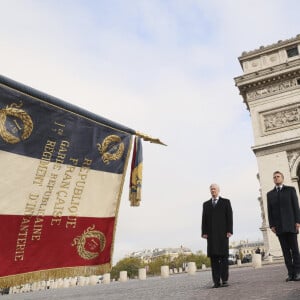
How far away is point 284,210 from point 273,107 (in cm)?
1553

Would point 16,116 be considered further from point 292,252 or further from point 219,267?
point 292,252

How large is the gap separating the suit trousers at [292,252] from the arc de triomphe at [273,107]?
1277 centimetres

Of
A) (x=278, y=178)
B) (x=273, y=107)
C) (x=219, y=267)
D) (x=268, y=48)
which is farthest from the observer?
(x=268, y=48)

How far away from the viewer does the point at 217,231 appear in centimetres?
629

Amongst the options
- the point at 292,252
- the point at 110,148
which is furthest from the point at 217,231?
the point at 110,148

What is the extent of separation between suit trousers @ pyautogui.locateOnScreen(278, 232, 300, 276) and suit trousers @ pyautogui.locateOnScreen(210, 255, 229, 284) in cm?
99

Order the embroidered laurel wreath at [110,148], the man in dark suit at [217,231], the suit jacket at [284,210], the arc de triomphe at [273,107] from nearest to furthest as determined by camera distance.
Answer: the embroidered laurel wreath at [110,148]
the suit jacket at [284,210]
the man in dark suit at [217,231]
the arc de triomphe at [273,107]

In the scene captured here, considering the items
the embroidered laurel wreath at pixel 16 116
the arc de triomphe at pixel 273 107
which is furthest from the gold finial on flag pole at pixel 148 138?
the arc de triomphe at pixel 273 107

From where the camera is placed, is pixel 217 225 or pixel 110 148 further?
pixel 217 225

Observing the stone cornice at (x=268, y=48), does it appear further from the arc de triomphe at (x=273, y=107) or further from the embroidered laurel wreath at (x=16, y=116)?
the embroidered laurel wreath at (x=16, y=116)

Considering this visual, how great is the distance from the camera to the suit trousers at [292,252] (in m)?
6.01

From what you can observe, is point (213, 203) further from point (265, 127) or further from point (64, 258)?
point (265, 127)

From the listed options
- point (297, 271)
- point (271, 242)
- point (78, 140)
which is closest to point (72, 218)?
point (78, 140)

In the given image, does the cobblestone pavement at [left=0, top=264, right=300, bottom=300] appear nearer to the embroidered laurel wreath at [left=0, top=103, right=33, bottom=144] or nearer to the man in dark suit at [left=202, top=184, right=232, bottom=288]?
the man in dark suit at [left=202, top=184, right=232, bottom=288]
